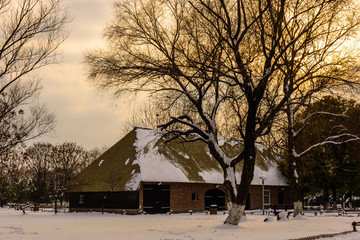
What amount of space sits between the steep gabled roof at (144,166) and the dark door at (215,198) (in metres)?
1.73

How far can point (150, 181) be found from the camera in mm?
34250

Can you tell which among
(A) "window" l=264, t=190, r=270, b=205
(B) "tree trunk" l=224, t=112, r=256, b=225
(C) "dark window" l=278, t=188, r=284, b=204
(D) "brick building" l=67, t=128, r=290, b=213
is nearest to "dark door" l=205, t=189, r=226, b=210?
(D) "brick building" l=67, t=128, r=290, b=213

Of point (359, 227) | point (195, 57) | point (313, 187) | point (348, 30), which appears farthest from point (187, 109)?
point (313, 187)

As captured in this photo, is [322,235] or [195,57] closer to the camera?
[322,235]

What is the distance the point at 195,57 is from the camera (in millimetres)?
23031

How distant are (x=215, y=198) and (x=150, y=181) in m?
9.54

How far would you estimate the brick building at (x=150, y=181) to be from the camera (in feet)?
115

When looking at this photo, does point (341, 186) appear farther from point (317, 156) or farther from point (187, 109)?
point (187, 109)

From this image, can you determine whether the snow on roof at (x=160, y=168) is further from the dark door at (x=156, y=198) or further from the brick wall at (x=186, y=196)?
the dark door at (x=156, y=198)

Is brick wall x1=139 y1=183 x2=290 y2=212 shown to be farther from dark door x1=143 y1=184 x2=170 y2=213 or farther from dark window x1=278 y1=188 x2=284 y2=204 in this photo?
dark window x1=278 y1=188 x2=284 y2=204

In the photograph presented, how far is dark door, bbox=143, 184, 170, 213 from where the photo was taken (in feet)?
115

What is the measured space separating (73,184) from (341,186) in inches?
1133

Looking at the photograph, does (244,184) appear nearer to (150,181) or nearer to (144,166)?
(150,181)

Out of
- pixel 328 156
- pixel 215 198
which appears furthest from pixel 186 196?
pixel 328 156
